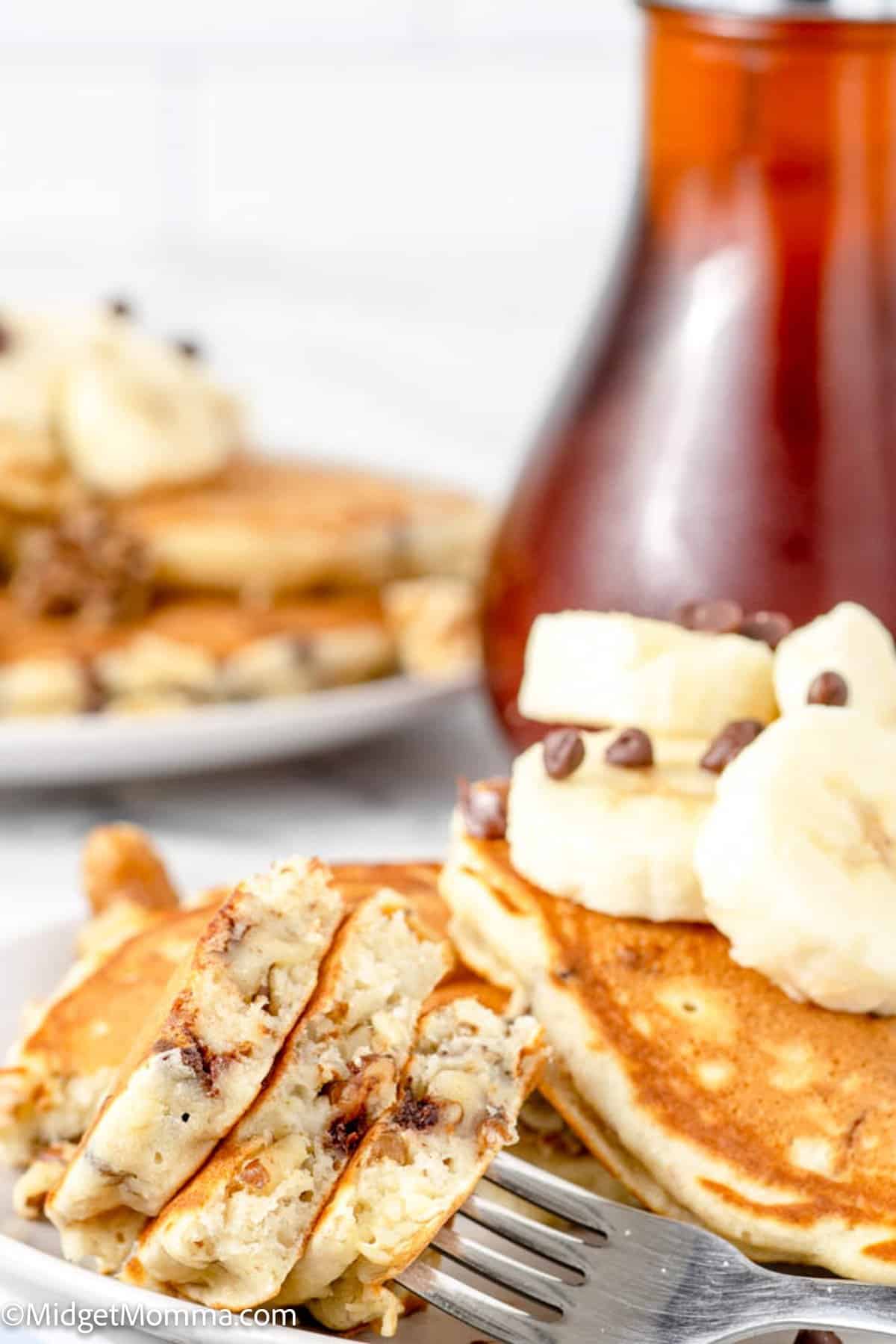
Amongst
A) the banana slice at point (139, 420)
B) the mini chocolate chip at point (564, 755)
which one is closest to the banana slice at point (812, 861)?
the mini chocolate chip at point (564, 755)

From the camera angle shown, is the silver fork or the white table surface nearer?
the silver fork

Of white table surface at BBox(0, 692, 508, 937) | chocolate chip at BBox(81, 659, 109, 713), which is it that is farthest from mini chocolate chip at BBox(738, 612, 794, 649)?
chocolate chip at BBox(81, 659, 109, 713)

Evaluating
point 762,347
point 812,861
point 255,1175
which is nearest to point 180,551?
point 762,347

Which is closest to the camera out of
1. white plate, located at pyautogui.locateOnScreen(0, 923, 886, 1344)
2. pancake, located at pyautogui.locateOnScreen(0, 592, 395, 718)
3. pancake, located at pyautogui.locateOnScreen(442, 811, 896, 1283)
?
white plate, located at pyautogui.locateOnScreen(0, 923, 886, 1344)

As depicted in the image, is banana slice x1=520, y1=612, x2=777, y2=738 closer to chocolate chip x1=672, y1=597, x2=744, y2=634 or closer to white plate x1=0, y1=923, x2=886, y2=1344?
chocolate chip x1=672, y1=597, x2=744, y2=634

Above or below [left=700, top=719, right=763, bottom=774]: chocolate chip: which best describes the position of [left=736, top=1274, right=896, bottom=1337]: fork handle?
below

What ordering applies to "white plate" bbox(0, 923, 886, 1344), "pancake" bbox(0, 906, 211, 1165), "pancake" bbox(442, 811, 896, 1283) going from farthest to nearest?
"pancake" bbox(0, 906, 211, 1165), "pancake" bbox(442, 811, 896, 1283), "white plate" bbox(0, 923, 886, 1344)

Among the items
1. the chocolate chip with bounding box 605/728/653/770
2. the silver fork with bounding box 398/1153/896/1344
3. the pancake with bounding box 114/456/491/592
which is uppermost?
the chocolate chip with bounding box 605/728/653/770

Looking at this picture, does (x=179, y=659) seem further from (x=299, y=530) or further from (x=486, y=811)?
(x=486, y=811)
